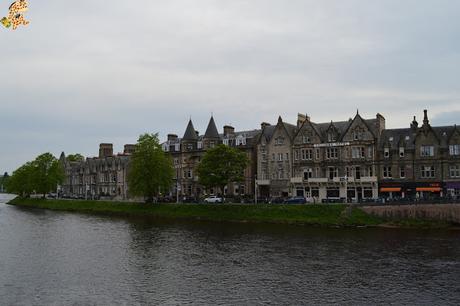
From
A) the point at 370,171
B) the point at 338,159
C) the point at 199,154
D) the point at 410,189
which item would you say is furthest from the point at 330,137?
the point at 199,154

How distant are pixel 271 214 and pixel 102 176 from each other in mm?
81132

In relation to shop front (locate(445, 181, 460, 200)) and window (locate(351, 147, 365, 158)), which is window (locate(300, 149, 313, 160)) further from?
shop front (locate(445, 181, 460, 200))

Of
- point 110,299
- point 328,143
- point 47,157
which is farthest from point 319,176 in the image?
Answer: point 47,157

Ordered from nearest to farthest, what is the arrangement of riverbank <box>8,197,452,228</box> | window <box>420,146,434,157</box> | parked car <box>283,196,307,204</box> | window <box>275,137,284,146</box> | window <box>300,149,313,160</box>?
riverbank <box>8,197,452,228</box> → parked car <box>283,196,307,204</box> → window <box>420,146,434,157</box> → window <box>300,149,313,160</box> → window <box>275,137,284,146</box>

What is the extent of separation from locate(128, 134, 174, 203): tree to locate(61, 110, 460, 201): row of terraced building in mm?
9905

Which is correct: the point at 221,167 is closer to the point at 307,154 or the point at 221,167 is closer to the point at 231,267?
the point at 307,154

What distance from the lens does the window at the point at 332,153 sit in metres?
89.1

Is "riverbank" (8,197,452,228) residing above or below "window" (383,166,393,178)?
below

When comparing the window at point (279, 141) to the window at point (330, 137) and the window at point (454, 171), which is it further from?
the window at point (454, 171)

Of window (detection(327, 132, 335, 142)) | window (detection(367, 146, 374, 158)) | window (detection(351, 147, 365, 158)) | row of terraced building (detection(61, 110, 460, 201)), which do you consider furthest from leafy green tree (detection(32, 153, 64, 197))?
window (detection(367, 146, 374, 158))

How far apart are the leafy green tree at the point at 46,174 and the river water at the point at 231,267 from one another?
73.1m

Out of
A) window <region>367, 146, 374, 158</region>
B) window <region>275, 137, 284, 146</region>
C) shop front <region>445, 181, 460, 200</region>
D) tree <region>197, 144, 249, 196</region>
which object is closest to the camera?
shop front <region>445, 181, 460, 200</region>

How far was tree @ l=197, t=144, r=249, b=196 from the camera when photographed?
84500 millimetres

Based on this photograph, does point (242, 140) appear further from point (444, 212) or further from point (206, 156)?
point (444, 212)
